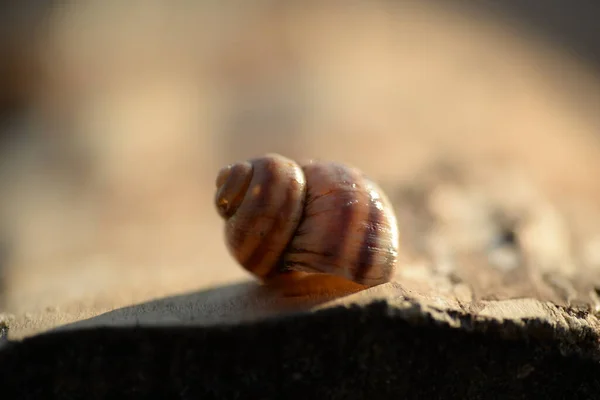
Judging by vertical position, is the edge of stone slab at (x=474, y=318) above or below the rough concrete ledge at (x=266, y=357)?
above

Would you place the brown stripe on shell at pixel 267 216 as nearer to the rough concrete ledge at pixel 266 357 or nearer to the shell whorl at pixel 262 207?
the shell whorl at pixel 262 207

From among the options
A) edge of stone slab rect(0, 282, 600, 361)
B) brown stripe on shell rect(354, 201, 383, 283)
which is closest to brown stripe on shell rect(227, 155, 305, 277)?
brown stripe on shell rect(354, 201, 383, 283)

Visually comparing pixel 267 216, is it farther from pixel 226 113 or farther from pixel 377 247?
pixel 226 113

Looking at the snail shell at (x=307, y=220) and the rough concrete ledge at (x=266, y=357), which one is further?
the snail shell at (x=307, y=220)

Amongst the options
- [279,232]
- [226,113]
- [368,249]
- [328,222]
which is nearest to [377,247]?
[368,249]

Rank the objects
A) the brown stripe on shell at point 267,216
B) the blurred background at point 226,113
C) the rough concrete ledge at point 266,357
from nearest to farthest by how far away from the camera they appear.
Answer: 1. the rough concrete ledge at point 266,357
2. the brown stripe on shell at point 267,216
3. the blurred background at point 226,113

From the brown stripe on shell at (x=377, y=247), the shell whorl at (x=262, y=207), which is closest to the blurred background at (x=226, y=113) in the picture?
the shell whorl at (x=262, y=207)
